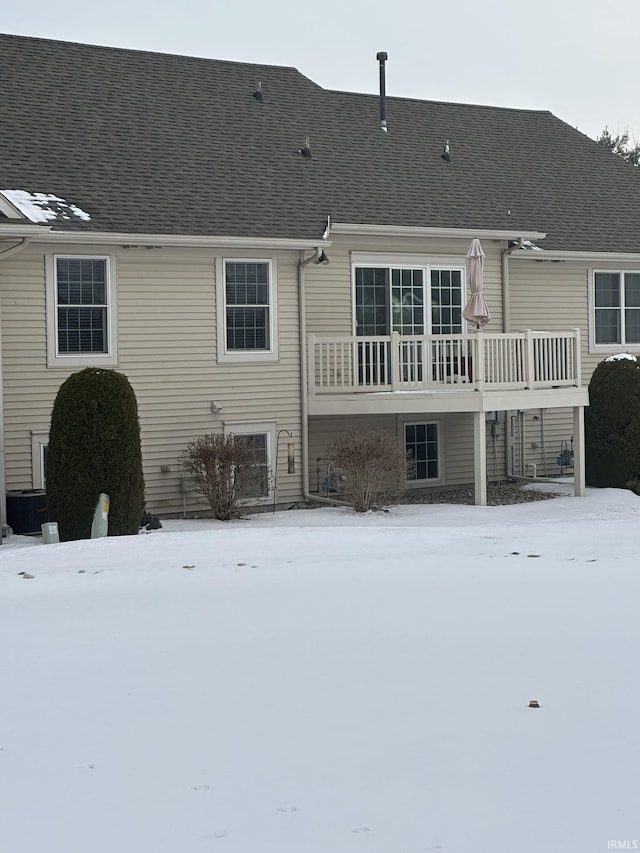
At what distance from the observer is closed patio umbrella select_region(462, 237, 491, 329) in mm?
18219

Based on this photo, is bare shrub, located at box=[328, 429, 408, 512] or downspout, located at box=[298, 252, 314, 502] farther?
downspout, located at box=[298, 252, 314, 502]

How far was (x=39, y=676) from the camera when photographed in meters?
7.39

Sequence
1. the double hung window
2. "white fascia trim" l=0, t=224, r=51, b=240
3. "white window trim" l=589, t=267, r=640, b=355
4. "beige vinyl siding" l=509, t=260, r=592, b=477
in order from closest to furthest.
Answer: "white fascia trim" l=0, t=224, r=51, b=240
the double hung window
"beige vinyl siding" l=509, t=260, r=592, b=477
"white window trim" l=589, t=267, r=640, b=355

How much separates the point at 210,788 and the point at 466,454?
51.8 feet

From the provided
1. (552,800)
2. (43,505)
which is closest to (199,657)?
(552,800)

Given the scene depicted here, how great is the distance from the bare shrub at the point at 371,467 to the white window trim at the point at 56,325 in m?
3.40

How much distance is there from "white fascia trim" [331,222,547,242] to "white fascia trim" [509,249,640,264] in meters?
0.40

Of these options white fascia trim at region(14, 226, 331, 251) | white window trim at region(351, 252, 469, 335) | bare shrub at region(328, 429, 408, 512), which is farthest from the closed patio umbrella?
bare shrub at region(328, 429, 408, 512)

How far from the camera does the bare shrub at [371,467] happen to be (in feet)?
55.1

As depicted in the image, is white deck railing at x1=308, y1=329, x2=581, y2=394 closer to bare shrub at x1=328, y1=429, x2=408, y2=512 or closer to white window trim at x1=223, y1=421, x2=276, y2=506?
white window trim at x1=223, y1=421, x2=276, y2=506

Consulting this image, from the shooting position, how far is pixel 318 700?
6812mm

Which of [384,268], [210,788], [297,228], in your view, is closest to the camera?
[210,788]

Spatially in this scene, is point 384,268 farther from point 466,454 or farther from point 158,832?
point 158,832

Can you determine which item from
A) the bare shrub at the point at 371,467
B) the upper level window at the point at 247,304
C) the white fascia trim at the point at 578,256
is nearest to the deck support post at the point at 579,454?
the bare shrub at the point at 371,467
